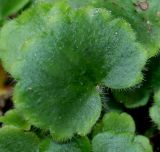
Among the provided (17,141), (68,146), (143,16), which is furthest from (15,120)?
(143,16)

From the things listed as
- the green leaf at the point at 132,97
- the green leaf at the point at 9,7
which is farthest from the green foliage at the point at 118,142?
the green leaf at the point at 9,7

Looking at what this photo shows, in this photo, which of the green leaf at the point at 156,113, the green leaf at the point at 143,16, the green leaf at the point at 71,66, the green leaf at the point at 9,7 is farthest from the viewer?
the green leaf at the point at 9,7

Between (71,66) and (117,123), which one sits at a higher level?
(71,66)

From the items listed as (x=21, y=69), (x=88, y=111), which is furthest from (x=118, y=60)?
(x=21, y=69)

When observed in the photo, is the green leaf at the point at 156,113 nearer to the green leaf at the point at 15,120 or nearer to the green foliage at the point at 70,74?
the green foliage at the point at 70,74

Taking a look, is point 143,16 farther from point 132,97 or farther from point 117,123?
point 117,123

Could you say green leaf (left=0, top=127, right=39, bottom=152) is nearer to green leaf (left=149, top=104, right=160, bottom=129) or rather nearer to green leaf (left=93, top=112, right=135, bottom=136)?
green leaf (left=93, top=112, right=135, bottom=136)
